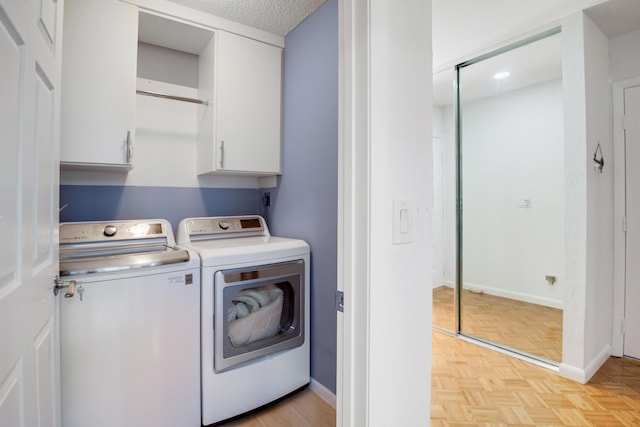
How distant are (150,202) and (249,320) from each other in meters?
1.09

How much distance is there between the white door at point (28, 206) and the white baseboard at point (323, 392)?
1.32 meters

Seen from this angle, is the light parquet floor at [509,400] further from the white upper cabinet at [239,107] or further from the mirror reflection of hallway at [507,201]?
the white upper cabinet at [239,107]

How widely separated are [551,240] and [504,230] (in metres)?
0.46

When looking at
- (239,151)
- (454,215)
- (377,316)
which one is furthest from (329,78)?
(454,215)

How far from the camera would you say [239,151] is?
2.18m

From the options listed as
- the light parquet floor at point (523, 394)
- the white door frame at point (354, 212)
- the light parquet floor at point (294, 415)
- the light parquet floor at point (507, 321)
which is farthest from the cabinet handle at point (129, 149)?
the light parquet floor at point (507, 321)

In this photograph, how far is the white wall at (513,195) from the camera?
2787mm

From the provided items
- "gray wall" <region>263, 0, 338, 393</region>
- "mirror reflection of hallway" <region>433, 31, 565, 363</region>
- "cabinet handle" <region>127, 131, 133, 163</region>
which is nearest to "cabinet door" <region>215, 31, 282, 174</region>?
"gray wall" <region>263, 0, 338, 393</region>

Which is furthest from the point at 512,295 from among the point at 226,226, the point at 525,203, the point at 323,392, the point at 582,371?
the point at 226,226

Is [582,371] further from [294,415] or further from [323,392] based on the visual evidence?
[294,415]

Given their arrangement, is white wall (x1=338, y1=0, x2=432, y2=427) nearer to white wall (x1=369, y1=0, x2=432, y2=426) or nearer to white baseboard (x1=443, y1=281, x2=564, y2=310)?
white wall (x1=369, y1=0, x2=432, y2=426)

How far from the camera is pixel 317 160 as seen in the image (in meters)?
2.03

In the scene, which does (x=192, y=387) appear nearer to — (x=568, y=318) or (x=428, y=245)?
(x=428, y=245)

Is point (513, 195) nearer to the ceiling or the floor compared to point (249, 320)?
nearer to the ceiling
